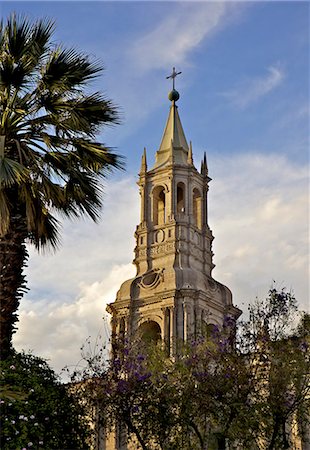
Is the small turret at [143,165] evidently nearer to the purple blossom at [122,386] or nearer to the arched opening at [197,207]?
the arched opening at [197,207]

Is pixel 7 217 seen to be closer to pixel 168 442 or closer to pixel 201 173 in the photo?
pixel 168 442

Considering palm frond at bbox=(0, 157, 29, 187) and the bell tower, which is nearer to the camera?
palm frond at bbox=(0, 157, 29, 187)

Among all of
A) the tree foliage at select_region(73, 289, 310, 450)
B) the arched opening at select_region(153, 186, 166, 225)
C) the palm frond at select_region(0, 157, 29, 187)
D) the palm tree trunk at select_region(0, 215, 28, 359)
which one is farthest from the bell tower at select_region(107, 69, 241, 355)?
the palm frond at select_region(0, 157, 29, 187)

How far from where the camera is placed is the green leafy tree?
16.4 m

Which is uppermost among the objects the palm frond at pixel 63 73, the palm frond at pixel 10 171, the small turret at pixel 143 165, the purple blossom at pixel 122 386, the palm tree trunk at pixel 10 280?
the small turret at pixel 143 165

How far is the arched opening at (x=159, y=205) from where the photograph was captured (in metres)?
46.8

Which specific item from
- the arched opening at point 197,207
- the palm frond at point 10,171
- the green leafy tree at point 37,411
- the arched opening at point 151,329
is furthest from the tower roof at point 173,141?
the palm frond at point 10,171

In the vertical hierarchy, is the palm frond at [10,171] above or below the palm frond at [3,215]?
above

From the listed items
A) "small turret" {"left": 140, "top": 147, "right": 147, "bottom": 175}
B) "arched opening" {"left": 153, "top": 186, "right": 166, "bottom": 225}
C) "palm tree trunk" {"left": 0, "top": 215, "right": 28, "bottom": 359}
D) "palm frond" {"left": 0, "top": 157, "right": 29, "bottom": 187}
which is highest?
"small turret" {"left": 140, "top": 147, "right": 147, "bottom": 175}

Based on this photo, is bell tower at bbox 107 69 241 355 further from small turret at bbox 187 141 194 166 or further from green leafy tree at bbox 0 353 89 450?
green leafy tree at bbox 0 353 89 450

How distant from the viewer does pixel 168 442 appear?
2133cm

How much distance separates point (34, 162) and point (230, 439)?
27.5ft

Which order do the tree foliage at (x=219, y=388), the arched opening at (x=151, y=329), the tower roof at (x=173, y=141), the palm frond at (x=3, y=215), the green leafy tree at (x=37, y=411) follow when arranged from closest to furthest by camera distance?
1. the green leafy tree at (x=37, y=411)
2. the palm frond at (x=3, y=215)
3. the tree foliage at (x=219, y=388)
4. the arched opening at (x=151, y=329)
5. the tower roof at (x=173, y=141)

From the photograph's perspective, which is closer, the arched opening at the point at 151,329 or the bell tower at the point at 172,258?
the bell tower at the point at 172,258
